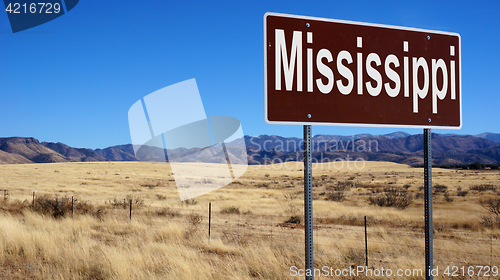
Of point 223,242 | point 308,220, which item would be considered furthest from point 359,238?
point 308,220

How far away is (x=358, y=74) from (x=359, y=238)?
395 inches

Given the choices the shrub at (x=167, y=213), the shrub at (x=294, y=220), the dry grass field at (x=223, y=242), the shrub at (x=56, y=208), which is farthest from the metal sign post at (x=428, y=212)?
the shrub at (x=56, y=208)

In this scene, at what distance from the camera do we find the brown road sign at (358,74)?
297 cm

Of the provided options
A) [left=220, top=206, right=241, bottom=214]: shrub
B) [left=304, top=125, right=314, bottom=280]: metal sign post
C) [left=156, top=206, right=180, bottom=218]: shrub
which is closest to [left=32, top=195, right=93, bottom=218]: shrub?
[left=156, top=206, right=180, bottom=218]: shrub

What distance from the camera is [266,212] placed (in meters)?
18.9

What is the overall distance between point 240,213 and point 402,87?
16.1 meters

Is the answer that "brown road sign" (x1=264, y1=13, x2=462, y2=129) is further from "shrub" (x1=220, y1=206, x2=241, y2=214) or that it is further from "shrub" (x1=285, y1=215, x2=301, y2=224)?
"shrub" (x1=220, y1=206, x2=241, y2=214)

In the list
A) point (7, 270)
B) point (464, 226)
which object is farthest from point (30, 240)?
point (464, 226)

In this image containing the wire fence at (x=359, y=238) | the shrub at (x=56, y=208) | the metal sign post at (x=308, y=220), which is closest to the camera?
the metal sign post at (x=308, y=220)

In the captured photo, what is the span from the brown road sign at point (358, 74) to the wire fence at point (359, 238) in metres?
5.90

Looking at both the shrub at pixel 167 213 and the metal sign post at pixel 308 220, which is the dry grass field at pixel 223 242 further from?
the metal sign post at pixel 308 220

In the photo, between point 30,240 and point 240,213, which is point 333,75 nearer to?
point 30,240

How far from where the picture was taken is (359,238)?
11797 millimetres

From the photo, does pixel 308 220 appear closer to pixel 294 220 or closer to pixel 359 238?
pixel 359 238
